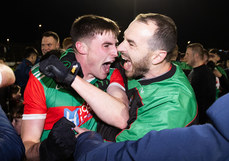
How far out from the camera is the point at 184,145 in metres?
0.72

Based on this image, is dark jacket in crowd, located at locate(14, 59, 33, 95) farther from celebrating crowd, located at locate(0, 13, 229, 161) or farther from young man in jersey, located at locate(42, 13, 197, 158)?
young man in jersey, located at locate(42, 13, 197, 158)

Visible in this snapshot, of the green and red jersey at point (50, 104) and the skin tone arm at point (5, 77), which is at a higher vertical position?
the skin tone arm at point (5, 77)

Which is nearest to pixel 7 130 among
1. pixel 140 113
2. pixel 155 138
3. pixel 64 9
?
pixel 155 138

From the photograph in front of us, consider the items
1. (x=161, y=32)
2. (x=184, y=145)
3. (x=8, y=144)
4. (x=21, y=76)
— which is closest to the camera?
(x=184, y=145)

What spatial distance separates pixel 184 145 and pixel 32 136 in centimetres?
145

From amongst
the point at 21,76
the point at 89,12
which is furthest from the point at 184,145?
the point at 89,12

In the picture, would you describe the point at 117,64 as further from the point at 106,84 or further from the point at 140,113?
the point at 140,113

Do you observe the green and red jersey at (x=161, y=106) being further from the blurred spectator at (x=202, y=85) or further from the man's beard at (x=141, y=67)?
the blurred spectator at (x=202, y=85)

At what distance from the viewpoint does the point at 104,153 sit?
2.89 ft

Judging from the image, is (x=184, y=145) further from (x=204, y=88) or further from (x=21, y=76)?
(x=21, y=76)

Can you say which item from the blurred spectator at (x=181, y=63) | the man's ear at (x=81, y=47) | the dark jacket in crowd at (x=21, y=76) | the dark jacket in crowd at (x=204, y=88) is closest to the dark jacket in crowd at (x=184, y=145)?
the man's ear at (x=81, y=47)

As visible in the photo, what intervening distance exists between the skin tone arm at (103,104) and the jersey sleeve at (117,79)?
1.39 feet

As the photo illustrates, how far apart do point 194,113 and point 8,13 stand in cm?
3497

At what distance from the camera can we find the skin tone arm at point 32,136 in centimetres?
159
